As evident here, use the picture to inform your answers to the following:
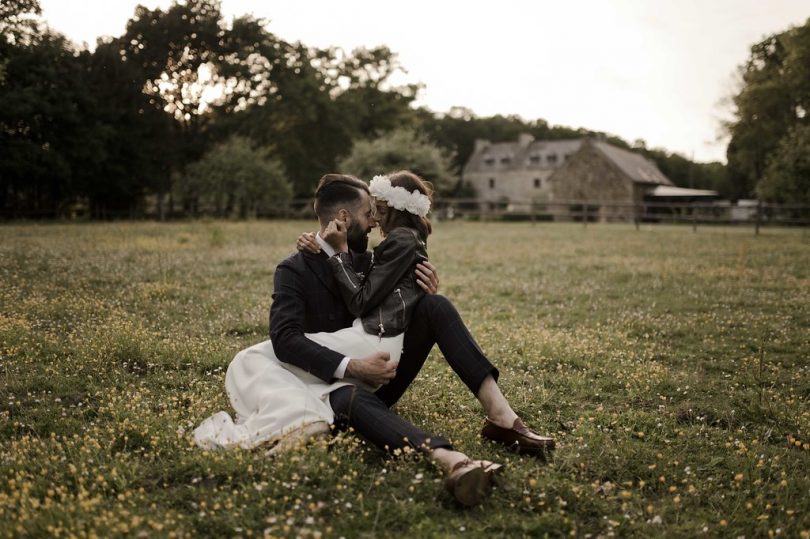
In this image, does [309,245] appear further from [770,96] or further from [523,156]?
[523,156]

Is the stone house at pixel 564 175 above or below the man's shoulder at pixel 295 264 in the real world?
above

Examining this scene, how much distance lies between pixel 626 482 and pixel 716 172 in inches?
3644

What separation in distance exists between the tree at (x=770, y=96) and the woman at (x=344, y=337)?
49.6m

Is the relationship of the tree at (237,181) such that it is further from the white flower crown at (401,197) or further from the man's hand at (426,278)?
the man's hand at (426,278)

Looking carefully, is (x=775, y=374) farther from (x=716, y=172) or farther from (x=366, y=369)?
(x=716, y=172)

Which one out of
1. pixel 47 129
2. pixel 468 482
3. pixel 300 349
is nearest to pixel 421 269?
pixel 300 349

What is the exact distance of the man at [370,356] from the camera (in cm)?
399

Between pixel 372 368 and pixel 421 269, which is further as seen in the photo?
pixel 421 269

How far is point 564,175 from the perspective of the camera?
69.0 metres

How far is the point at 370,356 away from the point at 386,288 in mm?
511

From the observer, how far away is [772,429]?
489cm

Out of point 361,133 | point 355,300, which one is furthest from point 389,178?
point 361,133

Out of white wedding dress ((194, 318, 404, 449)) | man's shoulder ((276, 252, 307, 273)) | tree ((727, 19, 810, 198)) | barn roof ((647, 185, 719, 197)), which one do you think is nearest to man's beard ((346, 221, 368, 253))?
man's shoulder ((276, 252, 307, 273))

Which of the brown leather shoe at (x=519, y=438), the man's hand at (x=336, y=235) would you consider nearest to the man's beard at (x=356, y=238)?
the man's hand at (x=336, y=235)
